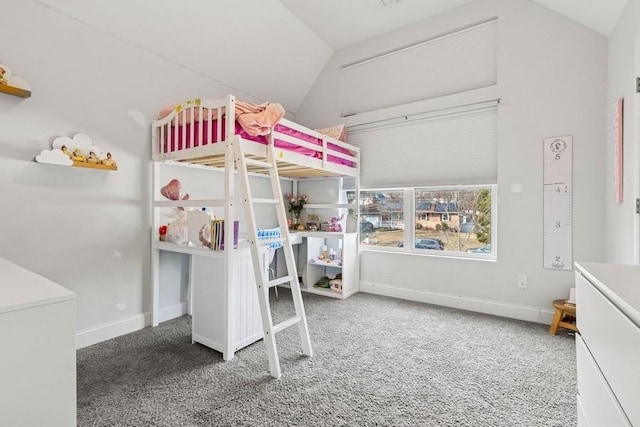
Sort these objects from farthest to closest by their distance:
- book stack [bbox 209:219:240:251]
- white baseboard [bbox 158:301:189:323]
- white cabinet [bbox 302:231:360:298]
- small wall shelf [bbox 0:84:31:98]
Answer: white cabinet [bbox 302:231:360:298] < white baseboard [bbox 158:301:189:323] < book stack [bbox 209:219:240:251] < small wall shelf [bbox 0:84:31:98]

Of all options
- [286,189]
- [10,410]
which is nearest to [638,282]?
[10,410]

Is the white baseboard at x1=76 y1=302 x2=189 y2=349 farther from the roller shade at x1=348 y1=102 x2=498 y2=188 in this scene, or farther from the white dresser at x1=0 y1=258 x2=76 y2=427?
the roller shade at x1=348 y1=102 x2=498 y2=188

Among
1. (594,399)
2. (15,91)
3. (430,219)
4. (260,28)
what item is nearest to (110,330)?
(15,91)

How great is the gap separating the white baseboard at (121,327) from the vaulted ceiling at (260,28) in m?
2.30

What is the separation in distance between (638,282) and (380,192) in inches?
115

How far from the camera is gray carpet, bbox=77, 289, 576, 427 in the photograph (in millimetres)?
1506

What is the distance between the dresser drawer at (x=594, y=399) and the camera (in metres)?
0.81

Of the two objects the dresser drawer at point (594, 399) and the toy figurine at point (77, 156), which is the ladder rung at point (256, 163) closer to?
the toy figurine at point (77, 156)

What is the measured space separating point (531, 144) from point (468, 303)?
65.6 inches

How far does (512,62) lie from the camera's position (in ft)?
9.41

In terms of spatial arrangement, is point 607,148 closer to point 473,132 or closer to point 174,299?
point 473,132

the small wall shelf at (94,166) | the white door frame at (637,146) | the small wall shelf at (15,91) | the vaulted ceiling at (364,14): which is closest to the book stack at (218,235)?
the small wall shelf at (94,166)

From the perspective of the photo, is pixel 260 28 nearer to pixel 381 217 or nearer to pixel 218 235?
pixel 218 235

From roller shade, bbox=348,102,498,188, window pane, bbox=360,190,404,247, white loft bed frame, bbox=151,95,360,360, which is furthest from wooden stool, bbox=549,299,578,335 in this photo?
white loft bed frame, bbox=151,95,360,360
